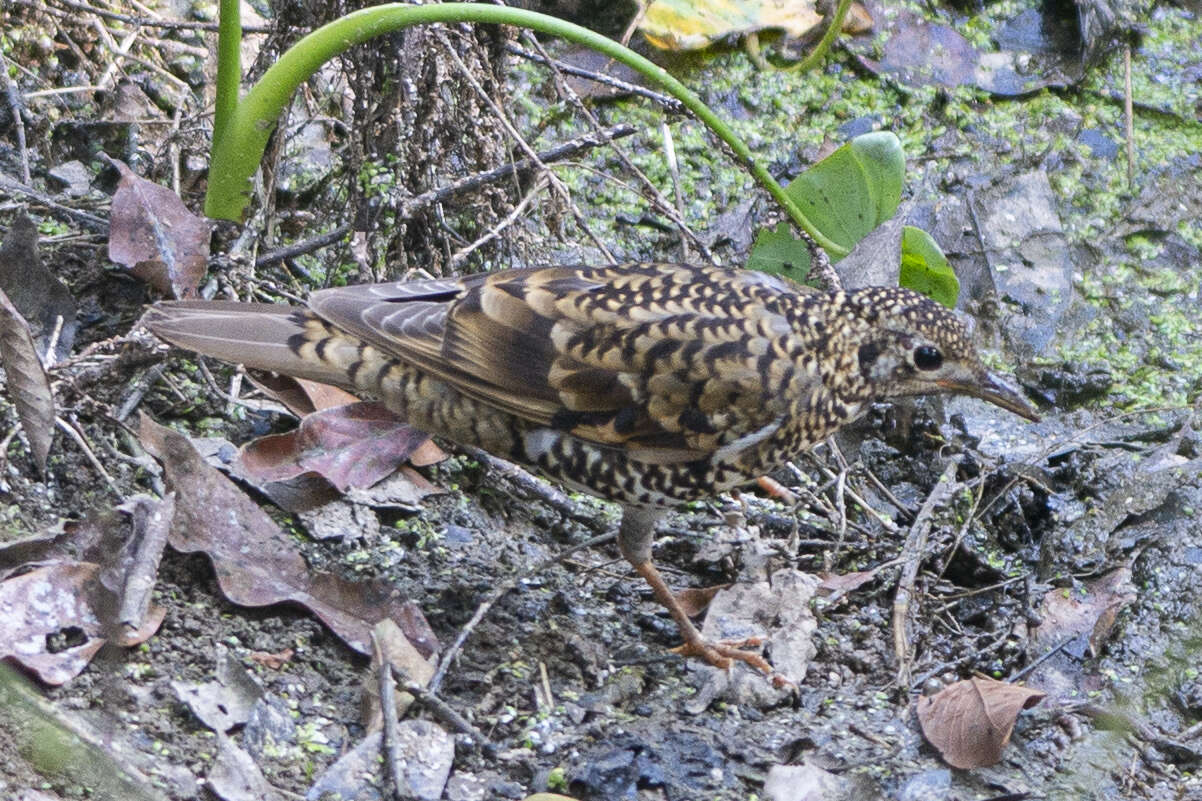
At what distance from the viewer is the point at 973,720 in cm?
390

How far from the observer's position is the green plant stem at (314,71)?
4.14 meters

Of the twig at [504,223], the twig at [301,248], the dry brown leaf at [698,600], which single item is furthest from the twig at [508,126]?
the dry brown leaf at [698,600]

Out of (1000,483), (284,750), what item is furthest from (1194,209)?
(284,750)

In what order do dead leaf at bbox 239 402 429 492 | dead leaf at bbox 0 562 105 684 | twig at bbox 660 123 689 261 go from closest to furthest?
dead leaf at bbox 0 562 105 684
dead leaf at bbox 239 402 429 492
twig at bbox 660 123 689 261

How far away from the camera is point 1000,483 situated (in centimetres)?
499

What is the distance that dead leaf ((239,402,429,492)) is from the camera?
4312mm

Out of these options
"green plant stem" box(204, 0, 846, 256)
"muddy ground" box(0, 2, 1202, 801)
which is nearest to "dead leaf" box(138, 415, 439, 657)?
"muddy ground" box(0, 2, 1202, 801)

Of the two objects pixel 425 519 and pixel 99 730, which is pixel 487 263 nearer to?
pixel 425 519

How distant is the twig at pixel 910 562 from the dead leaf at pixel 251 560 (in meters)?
1.36

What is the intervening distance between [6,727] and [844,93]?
16.3 ft

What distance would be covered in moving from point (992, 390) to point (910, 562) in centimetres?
64

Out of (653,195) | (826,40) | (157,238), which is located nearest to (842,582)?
(653,195)

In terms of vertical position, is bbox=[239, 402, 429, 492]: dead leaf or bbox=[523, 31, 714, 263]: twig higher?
bbox=[523, 31, 714, 263]: twig

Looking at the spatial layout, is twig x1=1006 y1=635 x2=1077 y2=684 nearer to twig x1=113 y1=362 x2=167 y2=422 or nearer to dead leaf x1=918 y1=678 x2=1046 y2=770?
dead leaf x1=918 y1=678 x2=1046 y2=770
